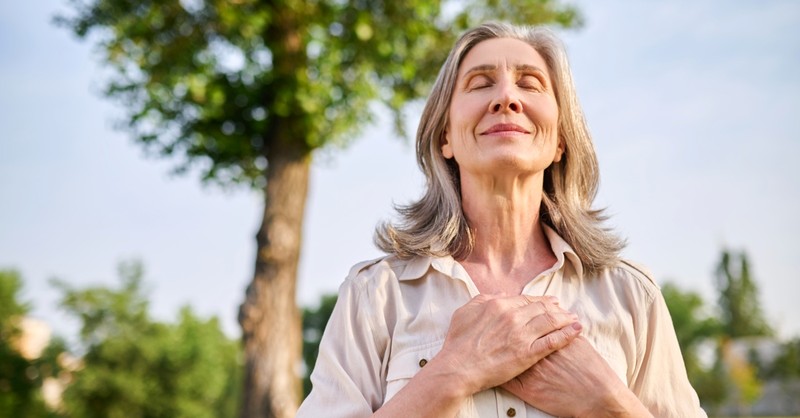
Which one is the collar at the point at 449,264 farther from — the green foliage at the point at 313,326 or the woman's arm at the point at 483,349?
the green foliage at the point at 313,326

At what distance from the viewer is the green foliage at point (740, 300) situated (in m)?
82.9

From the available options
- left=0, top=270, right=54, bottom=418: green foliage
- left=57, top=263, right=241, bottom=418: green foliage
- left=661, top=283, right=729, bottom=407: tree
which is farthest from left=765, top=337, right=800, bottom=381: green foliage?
left=0, top=270, right=54, bottom=418: green foliage

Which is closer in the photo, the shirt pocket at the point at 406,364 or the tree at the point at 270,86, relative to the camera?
the shirt pocket at the point at 406,364

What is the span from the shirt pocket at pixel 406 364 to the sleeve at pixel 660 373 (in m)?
0.64

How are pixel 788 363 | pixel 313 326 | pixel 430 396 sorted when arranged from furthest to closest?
pixel 313 326, pixel 788 363, pixel 430 396

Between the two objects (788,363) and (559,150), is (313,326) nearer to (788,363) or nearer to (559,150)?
(788,363)

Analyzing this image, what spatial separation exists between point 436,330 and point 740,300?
88908 millimetres

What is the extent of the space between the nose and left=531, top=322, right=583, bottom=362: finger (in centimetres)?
69

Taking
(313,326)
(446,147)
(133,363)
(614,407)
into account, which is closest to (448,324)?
(614,407)

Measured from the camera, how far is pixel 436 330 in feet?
8.09

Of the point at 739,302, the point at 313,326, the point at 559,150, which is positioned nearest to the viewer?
the point at 559,150

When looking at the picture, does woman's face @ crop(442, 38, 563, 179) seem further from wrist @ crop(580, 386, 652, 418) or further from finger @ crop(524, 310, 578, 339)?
wrist @ crop(580, 386, 652, 418)

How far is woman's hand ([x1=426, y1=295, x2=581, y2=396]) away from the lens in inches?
90.5

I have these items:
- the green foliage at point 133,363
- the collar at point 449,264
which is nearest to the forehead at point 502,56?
the collar at point 449,264
